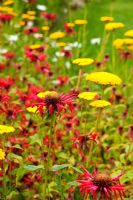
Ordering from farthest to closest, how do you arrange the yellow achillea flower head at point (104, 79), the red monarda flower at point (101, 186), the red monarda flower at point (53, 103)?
the yellow achillea flower head at point (104, 79) → the red monarda flower at point (53, 103) → the red monarda flower at point (101, 186)

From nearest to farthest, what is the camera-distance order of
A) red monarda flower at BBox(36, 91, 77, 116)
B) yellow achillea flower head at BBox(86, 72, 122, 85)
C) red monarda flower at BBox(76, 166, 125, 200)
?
red monarda flower at BBox(76, 166, 125, 200)
red monarda flower at BBox(36, 91, 77, 116)
yellow achillea flower head at BBox(86, 72, 122, 85)

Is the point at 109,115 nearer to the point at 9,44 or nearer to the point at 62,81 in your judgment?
the point at 62,81

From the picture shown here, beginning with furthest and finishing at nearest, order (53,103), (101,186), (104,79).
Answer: (104,79), (53,103), (101,186)

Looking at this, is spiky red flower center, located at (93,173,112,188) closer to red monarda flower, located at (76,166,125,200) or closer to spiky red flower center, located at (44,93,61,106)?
red monarda flower, located at (76,166,125,200)

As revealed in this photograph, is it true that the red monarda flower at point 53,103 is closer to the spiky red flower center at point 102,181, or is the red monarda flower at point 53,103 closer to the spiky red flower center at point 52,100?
the spiky red flower center at point 52,100

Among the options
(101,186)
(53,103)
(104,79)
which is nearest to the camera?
(101,186)

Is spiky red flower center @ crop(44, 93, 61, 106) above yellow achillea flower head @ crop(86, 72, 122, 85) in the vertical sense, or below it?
above

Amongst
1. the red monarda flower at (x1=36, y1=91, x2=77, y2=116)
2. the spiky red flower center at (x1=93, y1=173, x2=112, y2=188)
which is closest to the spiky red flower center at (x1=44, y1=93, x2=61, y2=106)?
the red monarda flower at (x1=36, y1=91, x2=77, y2=116)

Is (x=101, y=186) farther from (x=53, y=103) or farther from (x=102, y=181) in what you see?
(x=53, y=103)

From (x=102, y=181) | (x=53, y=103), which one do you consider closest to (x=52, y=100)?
(x=53, y=103)

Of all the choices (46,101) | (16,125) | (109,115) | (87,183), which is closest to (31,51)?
(109,115)

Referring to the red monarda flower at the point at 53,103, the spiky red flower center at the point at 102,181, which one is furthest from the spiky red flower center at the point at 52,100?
the spiky red flower center at the point at 102,181
